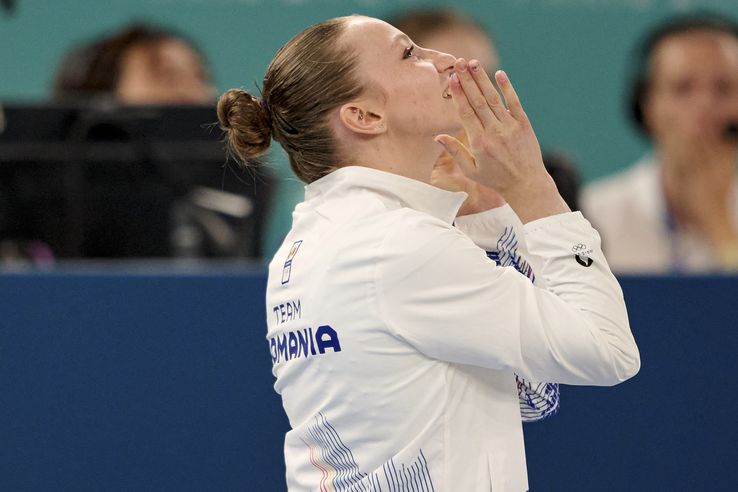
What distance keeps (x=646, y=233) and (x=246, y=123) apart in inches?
121

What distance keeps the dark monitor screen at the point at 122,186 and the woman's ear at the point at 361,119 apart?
1.20m

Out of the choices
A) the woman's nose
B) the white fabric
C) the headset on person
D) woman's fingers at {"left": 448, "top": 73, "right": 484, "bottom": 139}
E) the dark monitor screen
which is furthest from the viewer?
the headset on person

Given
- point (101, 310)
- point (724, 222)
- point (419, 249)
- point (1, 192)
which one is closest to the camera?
point (419, 249)

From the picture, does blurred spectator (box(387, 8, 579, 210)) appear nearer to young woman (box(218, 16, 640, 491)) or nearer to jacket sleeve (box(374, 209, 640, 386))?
young woman (box(218, 16, 640, 491))

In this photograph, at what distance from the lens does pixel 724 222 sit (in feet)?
14.2

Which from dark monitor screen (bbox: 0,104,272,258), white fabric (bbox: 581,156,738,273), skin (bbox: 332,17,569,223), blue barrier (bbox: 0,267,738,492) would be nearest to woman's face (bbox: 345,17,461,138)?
skin (bbox: 332,17,569,223)

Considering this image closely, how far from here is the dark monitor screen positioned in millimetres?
2576

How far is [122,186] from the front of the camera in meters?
2.59

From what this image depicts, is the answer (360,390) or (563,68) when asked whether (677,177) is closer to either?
(563,68)

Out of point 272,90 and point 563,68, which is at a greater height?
point 563,68

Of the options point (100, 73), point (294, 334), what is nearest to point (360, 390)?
point (294, 334)

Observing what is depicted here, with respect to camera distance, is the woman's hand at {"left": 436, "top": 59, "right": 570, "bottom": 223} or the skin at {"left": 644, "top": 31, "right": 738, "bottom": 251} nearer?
the woman's hand at {"left": 436, "top": 59, "right": 570, "bottom": 223}

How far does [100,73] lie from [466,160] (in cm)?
257

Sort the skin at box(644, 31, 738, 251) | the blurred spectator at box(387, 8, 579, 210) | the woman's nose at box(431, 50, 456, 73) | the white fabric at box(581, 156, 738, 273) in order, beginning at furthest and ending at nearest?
the skin at box(644, 31, 738, 251), the white fabric at box(581, 156, 738, 273), the blurred spectator at box(387, 8, 579, 210), the woman's nose at box(431, 50, 456, 73)
